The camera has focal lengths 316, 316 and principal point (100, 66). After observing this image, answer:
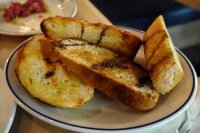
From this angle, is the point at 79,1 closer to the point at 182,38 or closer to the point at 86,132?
the point at 86,132

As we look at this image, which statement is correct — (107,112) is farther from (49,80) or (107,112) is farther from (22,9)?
(22,9)

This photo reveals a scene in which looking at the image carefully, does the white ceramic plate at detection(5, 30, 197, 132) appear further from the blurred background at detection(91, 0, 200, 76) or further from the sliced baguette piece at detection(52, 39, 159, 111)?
the blurred background at detection(91, 0, 200, 76)

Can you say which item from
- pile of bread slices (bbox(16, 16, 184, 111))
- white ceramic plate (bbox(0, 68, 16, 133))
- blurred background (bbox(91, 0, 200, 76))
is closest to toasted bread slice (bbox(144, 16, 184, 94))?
pile of bread slices (bbox(16, 16, 184, 111))

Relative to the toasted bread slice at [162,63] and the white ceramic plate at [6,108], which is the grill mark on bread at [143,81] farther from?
the white ceramic plate at [6,108]

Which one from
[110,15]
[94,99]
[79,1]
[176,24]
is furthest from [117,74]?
[176,24]

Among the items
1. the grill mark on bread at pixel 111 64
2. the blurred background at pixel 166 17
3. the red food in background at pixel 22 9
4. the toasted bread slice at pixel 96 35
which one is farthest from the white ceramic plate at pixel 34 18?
the blurred background at pixel 166 17

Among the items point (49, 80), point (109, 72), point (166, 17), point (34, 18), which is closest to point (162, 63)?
point (109, 72)
